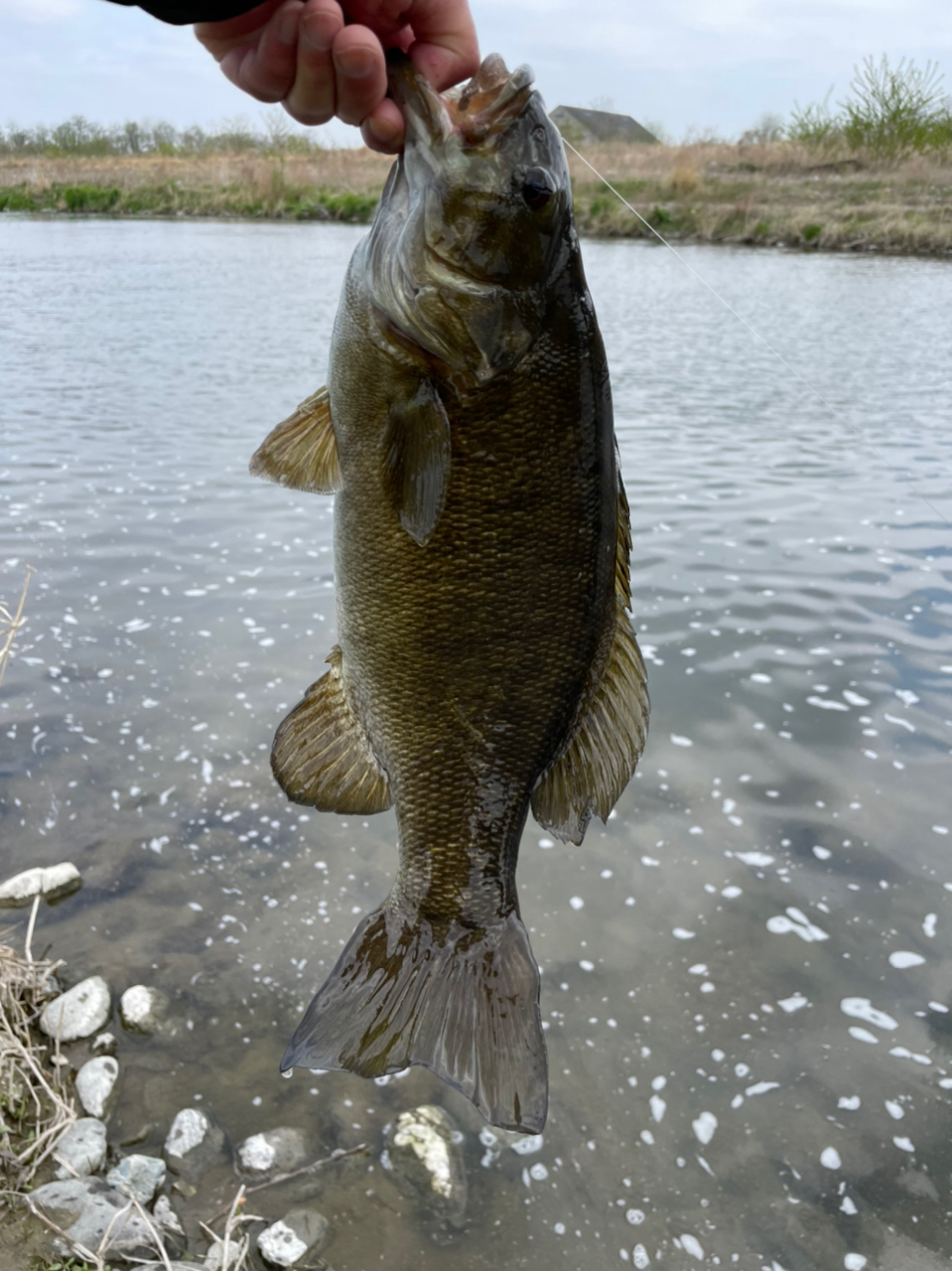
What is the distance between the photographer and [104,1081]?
308 centimetres

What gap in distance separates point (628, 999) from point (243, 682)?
2985 millimetres

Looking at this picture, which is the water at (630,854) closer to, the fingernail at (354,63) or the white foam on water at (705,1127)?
the white foam on water at (705,1127)

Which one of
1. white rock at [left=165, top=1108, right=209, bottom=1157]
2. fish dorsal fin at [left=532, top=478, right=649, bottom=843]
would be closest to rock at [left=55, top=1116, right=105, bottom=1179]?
white rock at [left=165, top=1108, right=209, bottom=1157]

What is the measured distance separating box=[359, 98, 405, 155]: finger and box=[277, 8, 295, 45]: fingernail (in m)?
0.19

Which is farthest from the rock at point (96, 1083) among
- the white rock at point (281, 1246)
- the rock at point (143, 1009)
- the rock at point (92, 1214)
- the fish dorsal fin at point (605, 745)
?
the fish dorsal fin at point (605, 745)

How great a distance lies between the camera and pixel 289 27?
161 centimetres

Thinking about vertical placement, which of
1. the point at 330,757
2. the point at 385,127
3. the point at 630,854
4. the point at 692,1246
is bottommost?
the point at 692,1246

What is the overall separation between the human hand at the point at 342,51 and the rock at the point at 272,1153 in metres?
2.80

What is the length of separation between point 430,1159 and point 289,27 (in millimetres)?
2983

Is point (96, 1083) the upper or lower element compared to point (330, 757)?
lower

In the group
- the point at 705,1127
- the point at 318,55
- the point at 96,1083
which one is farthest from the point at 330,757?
the point at 705,1127

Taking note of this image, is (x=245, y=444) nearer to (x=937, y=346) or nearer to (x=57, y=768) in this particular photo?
(x=57, y=768)

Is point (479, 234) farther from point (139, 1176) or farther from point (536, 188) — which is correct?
point (139, 1176)

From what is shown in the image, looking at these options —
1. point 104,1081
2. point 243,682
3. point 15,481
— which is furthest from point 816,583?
point 15,481
